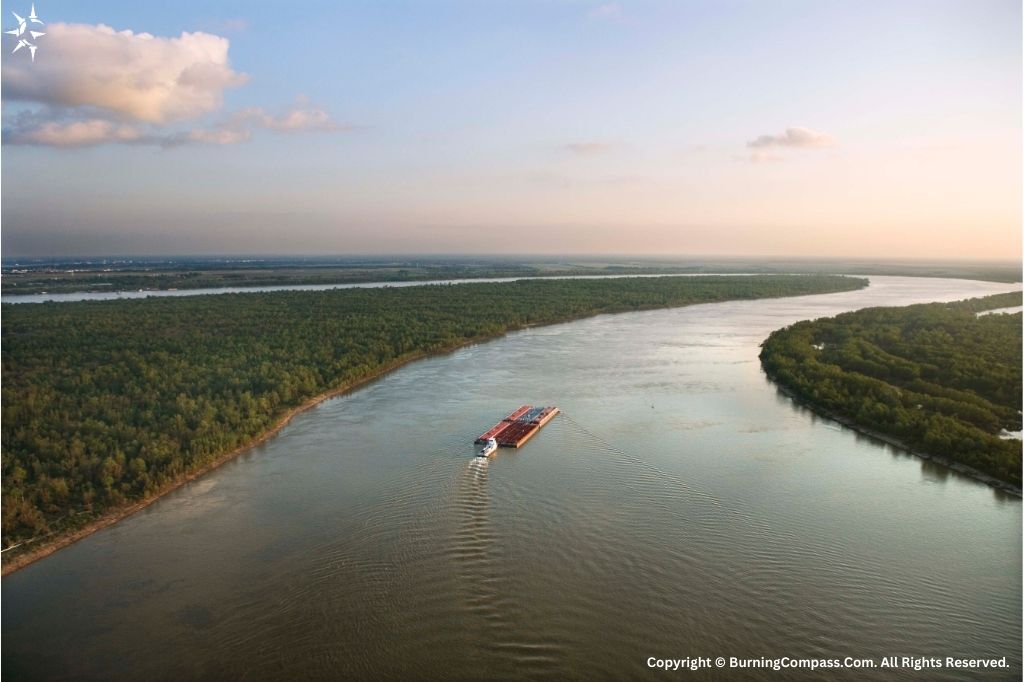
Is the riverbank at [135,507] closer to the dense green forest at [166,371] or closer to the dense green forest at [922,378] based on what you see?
the dense green forest at [166,371]

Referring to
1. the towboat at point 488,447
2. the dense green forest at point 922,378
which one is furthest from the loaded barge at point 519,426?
the dense green forest at point 922,378

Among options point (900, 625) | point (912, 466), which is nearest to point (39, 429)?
point (900, 625)

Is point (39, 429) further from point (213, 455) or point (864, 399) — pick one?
point (864, 399)

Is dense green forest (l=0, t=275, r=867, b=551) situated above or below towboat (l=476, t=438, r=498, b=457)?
above

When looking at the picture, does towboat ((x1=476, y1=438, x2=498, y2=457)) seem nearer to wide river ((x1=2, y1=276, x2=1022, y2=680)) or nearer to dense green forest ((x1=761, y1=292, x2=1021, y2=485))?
wide river ((x1=2, y1=276, x2=1022, y2=680))

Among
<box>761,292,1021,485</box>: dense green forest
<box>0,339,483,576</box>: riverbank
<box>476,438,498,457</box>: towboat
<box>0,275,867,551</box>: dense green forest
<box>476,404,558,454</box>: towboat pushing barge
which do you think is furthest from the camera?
<box>476,404,558,454</box>: towboat pushing barge

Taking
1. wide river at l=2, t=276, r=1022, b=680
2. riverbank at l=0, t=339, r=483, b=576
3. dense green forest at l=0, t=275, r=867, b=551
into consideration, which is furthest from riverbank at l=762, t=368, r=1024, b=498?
dense green forest at l=0, t=275, r=867, b=551

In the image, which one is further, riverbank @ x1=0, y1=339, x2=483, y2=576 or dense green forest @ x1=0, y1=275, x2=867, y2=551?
dense green forest @ x1=0, y1=275, x2=867, y2=551
